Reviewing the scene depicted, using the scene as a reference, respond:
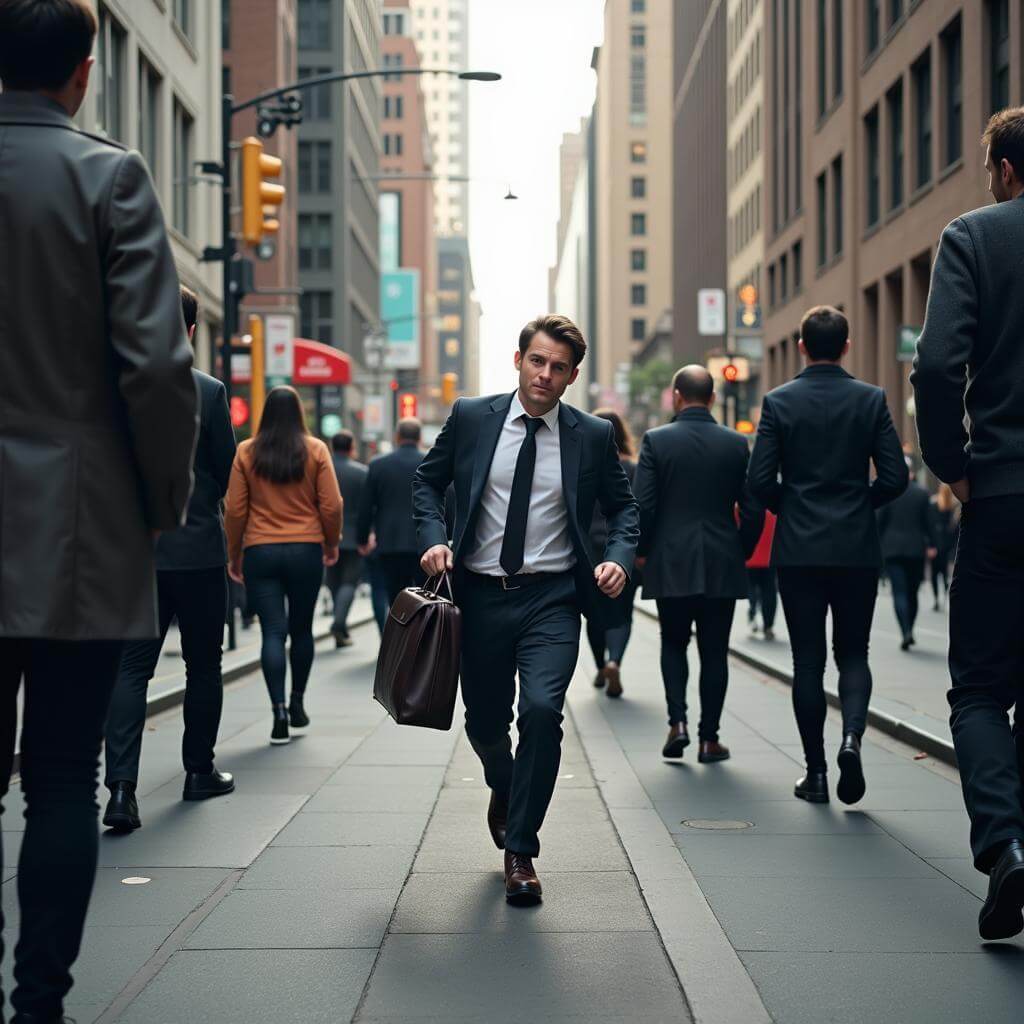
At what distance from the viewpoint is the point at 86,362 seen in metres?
3.71

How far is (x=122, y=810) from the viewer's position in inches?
279

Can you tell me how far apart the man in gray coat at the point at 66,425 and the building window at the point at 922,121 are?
102 ft

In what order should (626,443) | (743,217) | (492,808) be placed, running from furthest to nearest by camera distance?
(743,217), (626,443), (492,808)

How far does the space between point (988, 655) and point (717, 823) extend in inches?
100

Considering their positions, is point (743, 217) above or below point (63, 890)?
above

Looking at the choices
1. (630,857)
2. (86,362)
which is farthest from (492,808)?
(86,362)

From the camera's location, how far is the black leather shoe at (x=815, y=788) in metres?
7.95

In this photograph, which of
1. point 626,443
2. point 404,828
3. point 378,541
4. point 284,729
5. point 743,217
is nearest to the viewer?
point 404,828

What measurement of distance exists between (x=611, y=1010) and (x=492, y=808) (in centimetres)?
205

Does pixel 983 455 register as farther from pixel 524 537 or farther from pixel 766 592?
pixel 766 592

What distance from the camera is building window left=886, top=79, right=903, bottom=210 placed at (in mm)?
35500

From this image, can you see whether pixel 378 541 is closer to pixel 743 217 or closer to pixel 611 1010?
pixel 611 1010

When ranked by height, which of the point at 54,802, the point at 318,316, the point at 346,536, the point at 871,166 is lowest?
the point at 54,802

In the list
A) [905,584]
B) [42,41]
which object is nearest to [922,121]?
[905,584]
